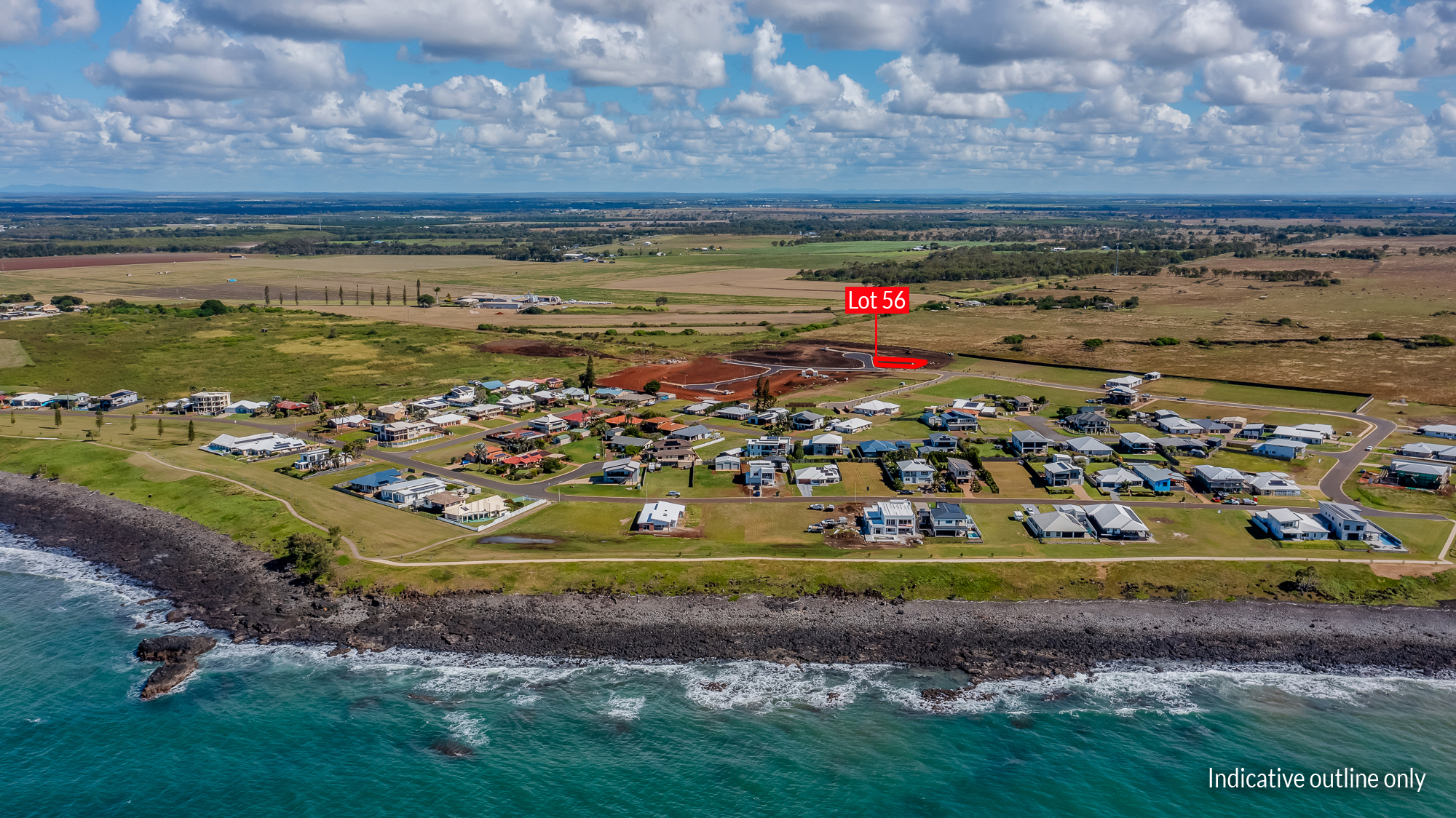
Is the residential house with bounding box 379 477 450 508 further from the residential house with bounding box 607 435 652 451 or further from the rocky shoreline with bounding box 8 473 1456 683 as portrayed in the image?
the residential house with bounding box 607 435 652 451

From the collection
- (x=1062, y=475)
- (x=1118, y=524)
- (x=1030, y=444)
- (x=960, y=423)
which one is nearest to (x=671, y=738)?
(x=1118, y=524)

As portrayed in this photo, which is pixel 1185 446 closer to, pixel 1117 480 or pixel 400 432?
pixel 1117 480

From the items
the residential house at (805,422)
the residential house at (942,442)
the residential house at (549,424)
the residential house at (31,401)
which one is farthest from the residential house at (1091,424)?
the residential house at (31,401)

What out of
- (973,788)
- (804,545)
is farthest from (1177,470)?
(973,788)

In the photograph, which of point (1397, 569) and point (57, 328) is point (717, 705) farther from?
point (57, 328)

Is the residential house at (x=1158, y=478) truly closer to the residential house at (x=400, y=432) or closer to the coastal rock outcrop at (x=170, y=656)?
the residential house at (x=400, y=432)

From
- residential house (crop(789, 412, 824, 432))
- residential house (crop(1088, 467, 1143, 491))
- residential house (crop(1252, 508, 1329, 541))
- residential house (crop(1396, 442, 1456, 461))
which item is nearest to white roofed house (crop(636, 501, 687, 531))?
residential house (crop(789, 412, 824, 432))
